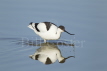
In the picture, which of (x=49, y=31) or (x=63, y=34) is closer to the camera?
(x=49, y=31)

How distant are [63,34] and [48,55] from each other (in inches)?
89.9

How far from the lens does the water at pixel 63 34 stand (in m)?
9.15

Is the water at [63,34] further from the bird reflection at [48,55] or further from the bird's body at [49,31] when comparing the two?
the bird's body at [49,31]

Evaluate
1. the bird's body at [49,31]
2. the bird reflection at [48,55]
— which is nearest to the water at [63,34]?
the bird reflection at [48,55]

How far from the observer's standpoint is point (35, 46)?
35.2 feet

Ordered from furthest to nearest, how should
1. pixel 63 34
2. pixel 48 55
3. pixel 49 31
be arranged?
1. pixel 63 34
2. pixel 49 31
3. pixel 48 55

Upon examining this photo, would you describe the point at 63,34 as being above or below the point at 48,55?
above

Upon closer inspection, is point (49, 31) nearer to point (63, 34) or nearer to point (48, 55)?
point (63, 34)

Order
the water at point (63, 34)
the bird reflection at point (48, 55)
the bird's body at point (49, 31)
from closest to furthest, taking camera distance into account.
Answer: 1. the water at point (63, 34)
2. the bird reflection at point (48, 55)
3. the bird's body at point (49, 31)

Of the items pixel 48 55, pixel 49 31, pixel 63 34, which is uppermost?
pixel 49 31

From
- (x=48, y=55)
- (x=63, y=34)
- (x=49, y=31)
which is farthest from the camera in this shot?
(x=63, y=34)

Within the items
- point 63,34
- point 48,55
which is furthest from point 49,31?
point 48,55

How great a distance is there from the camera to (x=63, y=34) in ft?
39.4

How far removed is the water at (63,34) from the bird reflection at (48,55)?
150 millimetres
